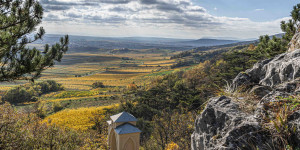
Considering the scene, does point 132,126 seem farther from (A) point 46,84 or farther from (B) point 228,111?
(A) point 46,84

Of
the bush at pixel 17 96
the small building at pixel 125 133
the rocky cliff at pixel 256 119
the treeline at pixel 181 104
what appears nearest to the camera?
the rocky cliff at pixel 256 119

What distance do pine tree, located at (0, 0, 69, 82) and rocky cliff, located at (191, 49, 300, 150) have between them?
9.21 meters

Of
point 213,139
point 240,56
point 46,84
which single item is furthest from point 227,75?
point 46,84

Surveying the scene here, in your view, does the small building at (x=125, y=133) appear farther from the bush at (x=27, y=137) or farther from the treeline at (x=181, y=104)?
the treeline at (x=181, y=104)

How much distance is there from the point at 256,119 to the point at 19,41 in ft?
39.2

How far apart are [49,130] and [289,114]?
17.2m

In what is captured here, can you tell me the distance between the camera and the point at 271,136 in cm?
332

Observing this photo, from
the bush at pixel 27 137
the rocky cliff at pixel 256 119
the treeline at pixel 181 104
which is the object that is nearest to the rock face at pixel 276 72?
the rocky cliff at pixel 256 119

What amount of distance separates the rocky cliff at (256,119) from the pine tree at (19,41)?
9.21 m

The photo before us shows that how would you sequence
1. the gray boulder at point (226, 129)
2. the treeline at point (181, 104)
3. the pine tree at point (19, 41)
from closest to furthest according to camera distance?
the gray boulder at point (226, 129), the pine tree at point (19, 41), the treeline at point (181, 104)

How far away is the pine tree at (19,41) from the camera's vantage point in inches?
355

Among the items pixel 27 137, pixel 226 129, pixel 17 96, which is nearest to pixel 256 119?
pixel 226 129

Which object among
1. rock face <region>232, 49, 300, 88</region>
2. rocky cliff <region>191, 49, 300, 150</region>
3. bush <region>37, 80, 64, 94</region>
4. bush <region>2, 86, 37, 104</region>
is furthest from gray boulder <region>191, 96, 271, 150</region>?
bush <region>37, 80, 64, 94</region>

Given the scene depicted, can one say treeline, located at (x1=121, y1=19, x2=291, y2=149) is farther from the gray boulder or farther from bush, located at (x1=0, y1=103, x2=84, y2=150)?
bush, located at (x1=0, y1=103, x2=84, y2=150)
